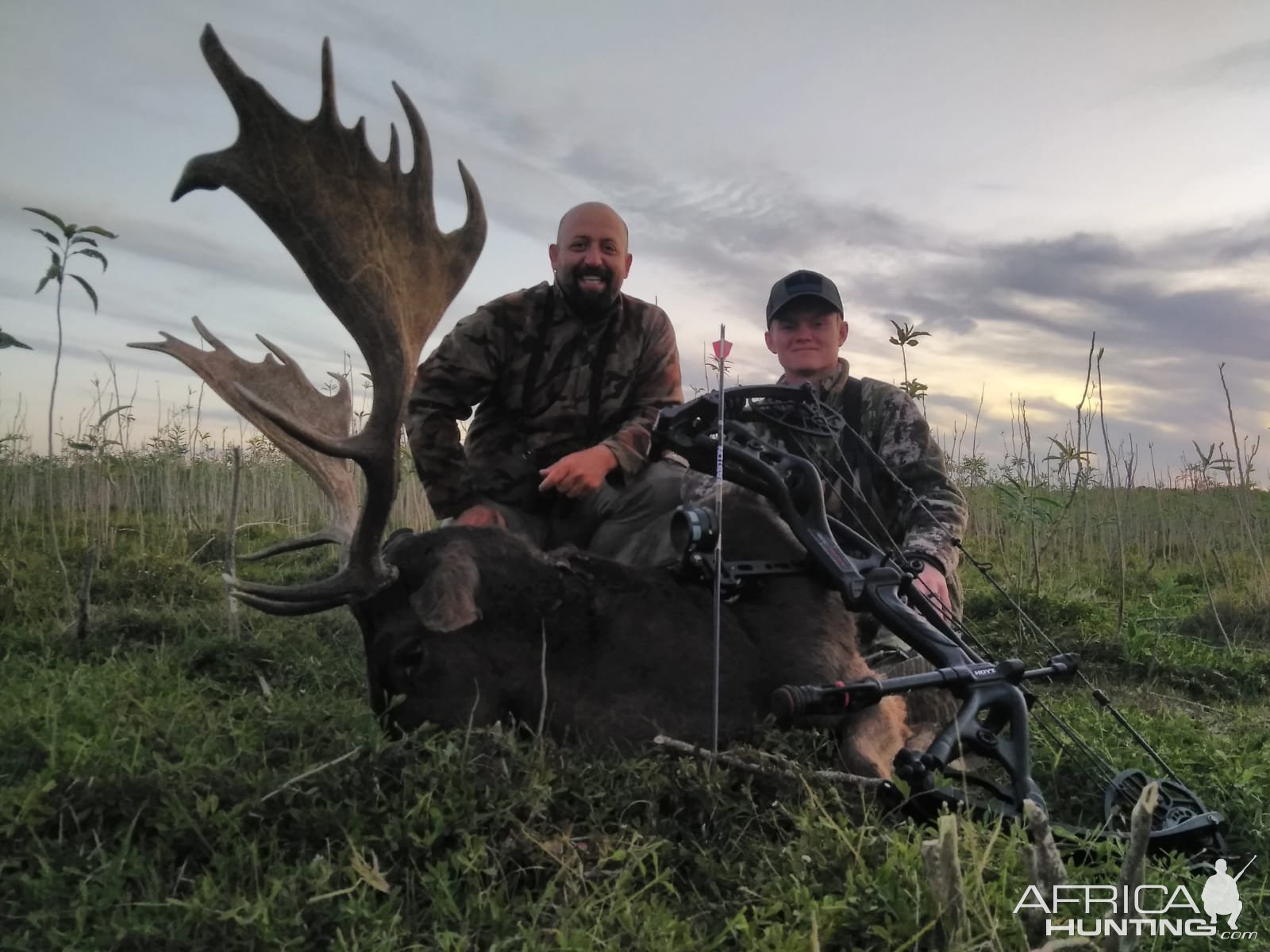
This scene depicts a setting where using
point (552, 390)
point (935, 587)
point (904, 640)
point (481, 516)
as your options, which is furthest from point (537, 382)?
point (904, 640)

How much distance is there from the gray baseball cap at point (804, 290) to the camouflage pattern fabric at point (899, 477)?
16.4 inches

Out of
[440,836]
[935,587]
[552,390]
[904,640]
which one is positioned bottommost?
[440,836]

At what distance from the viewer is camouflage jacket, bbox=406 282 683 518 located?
480cm

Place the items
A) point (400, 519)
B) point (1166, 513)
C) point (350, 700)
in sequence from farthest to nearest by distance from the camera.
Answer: point (1166, 513) → point (400, 519) → point (350, 700)

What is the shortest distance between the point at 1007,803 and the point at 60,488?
461 inches

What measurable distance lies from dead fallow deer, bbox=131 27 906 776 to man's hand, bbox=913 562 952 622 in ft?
1.14

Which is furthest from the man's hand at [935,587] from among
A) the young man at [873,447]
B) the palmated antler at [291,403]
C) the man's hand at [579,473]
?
the palmated antler at [291,403]

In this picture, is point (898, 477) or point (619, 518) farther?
point (898, 477)

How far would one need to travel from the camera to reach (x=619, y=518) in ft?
14.9

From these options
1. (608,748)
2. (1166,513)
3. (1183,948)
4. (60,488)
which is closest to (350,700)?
(608,748)

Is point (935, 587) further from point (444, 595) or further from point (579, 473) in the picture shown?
point (444, 595)

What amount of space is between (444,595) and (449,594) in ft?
0.05

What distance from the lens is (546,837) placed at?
2445mm

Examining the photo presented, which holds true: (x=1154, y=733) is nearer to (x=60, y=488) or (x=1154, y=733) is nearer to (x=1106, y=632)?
(x=1106, y=632)
